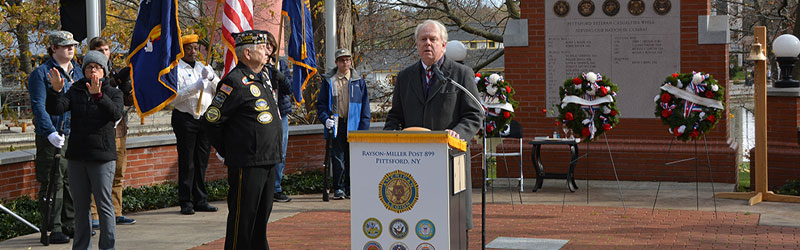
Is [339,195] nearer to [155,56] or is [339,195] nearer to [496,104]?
[496,104]

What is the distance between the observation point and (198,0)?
20453 millimetres

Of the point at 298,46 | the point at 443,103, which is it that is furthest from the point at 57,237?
the point at 298,46

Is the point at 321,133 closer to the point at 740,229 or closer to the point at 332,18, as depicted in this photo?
the point at 332,18

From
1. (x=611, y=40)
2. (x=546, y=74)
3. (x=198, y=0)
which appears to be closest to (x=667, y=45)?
(x=611, y=40)

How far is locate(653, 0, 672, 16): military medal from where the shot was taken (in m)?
12.9

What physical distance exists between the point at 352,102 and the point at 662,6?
4.55 meters

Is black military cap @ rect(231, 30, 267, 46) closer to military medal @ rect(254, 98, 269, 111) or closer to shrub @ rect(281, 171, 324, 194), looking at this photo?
military medal @ rect(254, 98, 269, 111)

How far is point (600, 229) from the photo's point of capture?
9.25 m

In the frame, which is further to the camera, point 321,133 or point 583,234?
point 321,133

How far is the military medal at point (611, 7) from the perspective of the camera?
1316 centimetres

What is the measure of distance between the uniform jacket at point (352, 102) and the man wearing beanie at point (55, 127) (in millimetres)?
3714

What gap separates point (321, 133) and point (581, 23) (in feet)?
13.1

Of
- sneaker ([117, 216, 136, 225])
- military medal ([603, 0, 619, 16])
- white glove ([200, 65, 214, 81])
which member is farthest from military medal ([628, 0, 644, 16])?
sneaker ([117, 216, 136, 225])

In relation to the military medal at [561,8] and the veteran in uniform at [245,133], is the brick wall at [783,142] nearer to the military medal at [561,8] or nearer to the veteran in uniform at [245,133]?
the military medal at [561,8]
